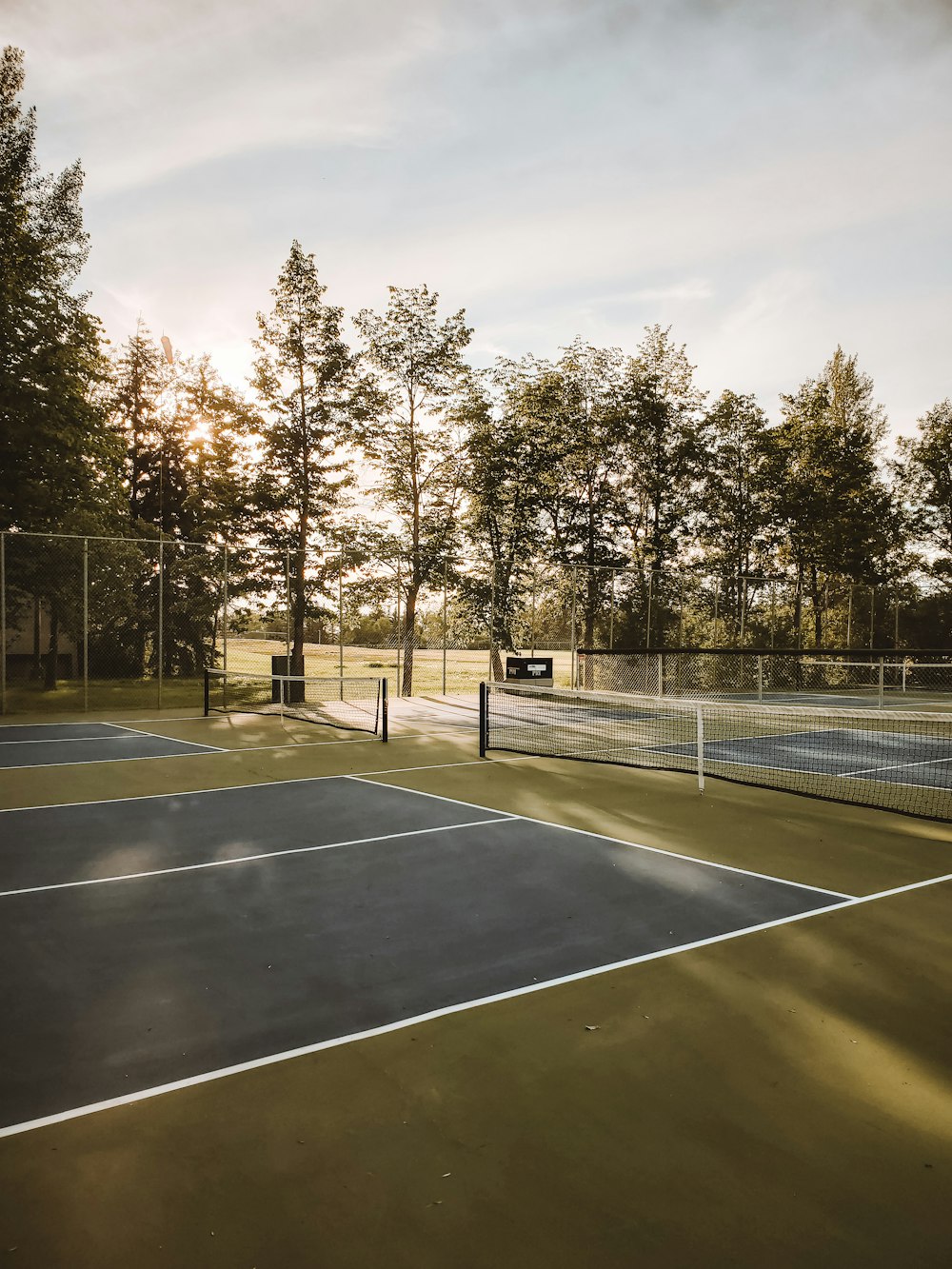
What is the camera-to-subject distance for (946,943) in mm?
5047

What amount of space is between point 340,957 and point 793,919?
2903 mm

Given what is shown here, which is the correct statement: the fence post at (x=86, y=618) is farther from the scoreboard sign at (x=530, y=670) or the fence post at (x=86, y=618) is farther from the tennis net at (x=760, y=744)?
the scoreboard sign at (x=530, y=670)

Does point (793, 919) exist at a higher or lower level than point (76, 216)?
lower

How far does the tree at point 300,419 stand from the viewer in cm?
2348

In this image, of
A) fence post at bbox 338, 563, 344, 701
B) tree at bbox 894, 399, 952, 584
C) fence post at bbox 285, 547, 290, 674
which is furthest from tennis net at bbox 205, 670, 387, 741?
tree at bbox 894, 399, 952, 584

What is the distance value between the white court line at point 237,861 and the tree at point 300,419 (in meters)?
16.1

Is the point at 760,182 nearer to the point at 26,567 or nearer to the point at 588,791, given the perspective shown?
the point at 588,791

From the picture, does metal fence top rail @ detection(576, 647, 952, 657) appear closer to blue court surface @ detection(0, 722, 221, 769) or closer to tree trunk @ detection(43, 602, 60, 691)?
blue court surface @ detection(0, 722, 221, 769)

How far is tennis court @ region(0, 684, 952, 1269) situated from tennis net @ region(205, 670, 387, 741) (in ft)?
29.7

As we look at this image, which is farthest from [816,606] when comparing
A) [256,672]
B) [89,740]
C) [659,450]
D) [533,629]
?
[89,740]

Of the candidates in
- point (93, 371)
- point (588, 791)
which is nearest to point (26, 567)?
point (93, 371)

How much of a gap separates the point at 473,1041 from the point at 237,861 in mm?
3504

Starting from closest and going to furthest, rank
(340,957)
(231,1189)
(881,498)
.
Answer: (231,1189) → (340,957) → (881,498)

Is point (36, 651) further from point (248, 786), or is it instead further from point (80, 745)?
point (248, 786)
